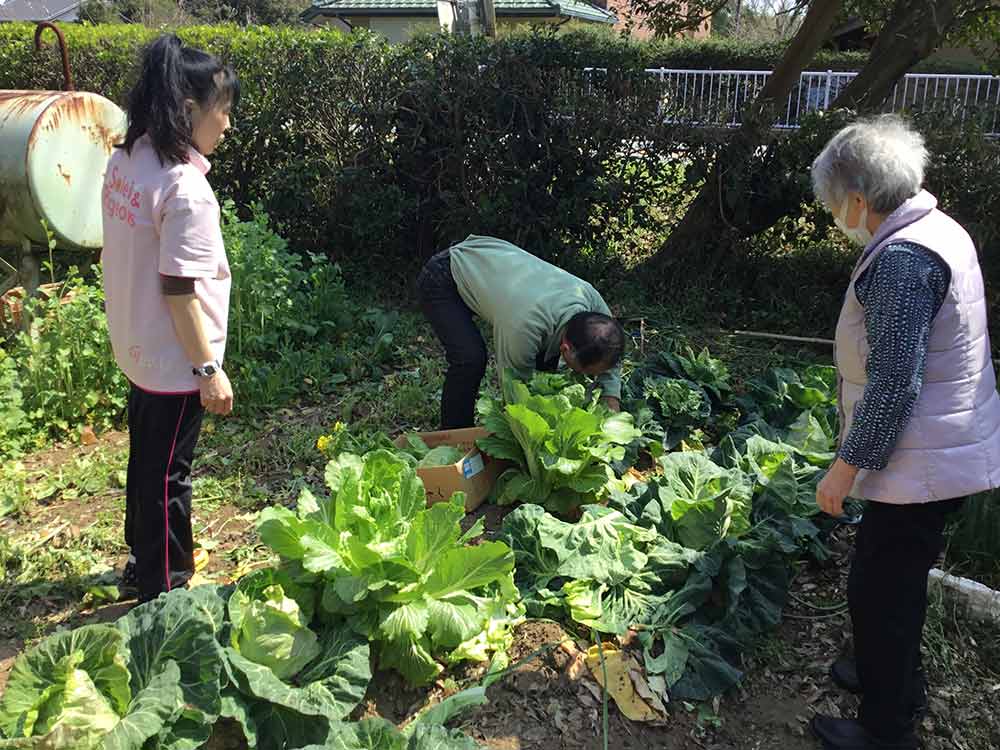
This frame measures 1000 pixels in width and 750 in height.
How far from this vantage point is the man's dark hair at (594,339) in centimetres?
357

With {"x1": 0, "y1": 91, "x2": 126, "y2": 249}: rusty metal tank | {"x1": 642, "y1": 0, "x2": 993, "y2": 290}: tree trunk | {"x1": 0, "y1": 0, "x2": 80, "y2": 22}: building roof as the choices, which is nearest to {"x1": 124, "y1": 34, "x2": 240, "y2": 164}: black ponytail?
{"x1": 0, "y1": 91, "x2": 126, "y2": 249}: rusty metal tank

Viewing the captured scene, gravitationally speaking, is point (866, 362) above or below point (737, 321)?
above

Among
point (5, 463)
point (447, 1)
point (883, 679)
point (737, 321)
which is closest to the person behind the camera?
point (883, 679)

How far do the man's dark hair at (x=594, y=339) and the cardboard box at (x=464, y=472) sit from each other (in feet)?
2.21

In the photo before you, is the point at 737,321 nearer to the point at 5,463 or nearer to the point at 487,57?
the point at 487,57

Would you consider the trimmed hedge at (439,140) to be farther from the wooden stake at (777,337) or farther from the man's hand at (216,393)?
the man's hand at (216,393)

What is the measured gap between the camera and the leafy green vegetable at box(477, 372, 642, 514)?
11.8 feet

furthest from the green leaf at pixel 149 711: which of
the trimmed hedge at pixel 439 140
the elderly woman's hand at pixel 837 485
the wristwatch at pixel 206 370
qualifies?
the trimmed hedge at pixel 439 140

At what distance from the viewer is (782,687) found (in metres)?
3.08

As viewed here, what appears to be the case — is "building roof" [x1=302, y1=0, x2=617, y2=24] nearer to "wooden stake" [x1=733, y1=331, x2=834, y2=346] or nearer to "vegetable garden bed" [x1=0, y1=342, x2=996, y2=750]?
"wooden stake" [x1=733, y1=331, x2=834, y2=346]

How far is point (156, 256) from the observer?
2.75 m

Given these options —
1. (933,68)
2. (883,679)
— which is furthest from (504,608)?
(933,68)

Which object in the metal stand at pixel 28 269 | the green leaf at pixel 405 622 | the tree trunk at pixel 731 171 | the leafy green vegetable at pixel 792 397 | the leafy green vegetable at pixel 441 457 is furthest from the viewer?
the tree trunk at pixel 731 171

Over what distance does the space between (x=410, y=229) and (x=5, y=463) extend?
12.3ft
